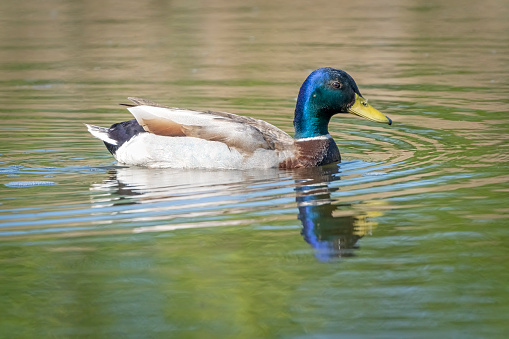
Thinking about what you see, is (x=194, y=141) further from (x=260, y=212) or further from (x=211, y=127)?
(x=260, y=212)

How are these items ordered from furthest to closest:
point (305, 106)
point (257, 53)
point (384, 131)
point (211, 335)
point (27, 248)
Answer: point (257, 53) → point (384, 131) → point (305, 106) → point (27, 248) → point (211, 335)

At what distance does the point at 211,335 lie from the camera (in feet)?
17.4

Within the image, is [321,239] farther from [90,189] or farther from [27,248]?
[90,189]

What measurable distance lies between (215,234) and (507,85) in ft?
27.4

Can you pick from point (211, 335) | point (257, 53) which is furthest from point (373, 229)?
point (257, 53)

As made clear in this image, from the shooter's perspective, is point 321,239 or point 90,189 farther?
point 90,189

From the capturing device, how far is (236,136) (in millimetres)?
9953

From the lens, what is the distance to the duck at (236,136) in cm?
996

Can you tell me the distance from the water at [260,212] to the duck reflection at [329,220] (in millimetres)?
24

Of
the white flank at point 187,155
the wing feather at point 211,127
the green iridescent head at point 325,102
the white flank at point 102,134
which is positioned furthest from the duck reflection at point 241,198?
the green iridescent head at point 325,102

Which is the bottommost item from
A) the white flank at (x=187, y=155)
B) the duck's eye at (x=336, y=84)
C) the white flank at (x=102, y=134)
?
the white flank at (x=187, y=155)

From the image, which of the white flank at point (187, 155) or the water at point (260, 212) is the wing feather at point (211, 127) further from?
the water at point (260, 212)

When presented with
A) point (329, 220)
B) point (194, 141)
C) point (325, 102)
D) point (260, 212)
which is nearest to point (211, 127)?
point (194, 141)

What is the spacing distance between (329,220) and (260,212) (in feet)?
1.95
